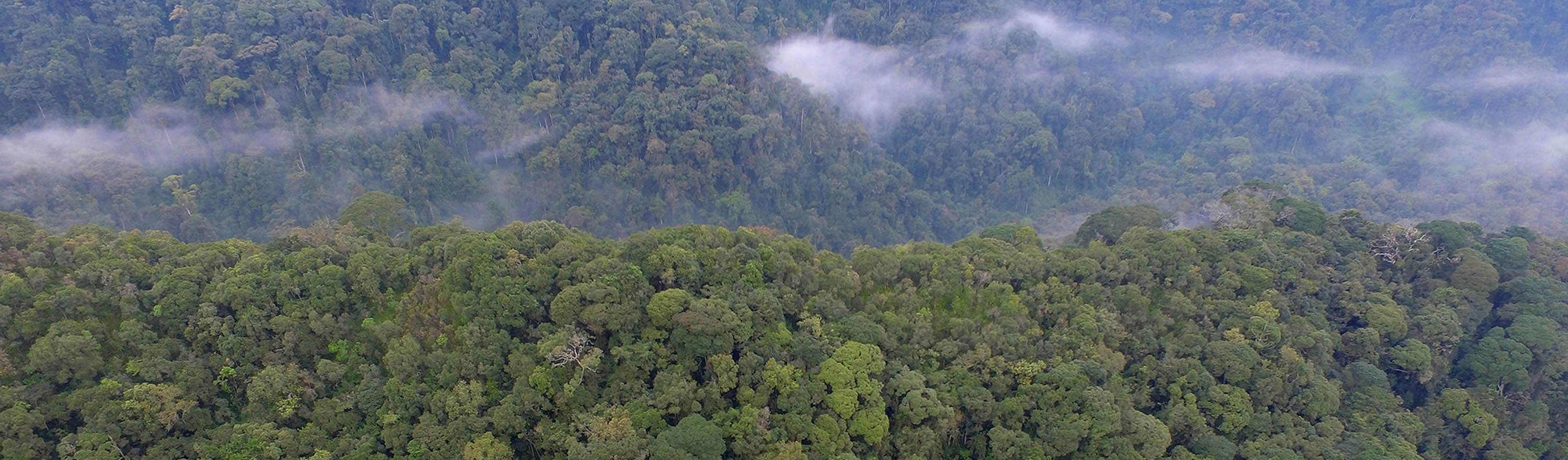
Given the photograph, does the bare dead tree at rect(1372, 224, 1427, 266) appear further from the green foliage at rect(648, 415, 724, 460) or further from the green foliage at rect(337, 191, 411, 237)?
the green foliage at rect(337, 191, 411, 237)

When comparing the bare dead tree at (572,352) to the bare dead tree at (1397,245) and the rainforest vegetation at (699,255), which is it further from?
Result: the bare dead tree at (1397,245)

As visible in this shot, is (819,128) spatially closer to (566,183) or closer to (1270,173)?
(566,183)

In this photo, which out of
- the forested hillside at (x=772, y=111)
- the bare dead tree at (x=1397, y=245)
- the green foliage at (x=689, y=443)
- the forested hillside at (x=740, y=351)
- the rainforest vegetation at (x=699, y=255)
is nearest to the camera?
the green foliage at (x=689, y=443)

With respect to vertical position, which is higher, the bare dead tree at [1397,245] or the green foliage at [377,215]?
the green foliage at [377,215]

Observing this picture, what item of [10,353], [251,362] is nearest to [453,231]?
[251,362]

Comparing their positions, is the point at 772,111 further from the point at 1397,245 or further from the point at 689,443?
the point at 689,443

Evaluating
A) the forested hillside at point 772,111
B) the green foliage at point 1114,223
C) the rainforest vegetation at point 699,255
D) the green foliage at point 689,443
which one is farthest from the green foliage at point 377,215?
the green foliage at point 1114,223
